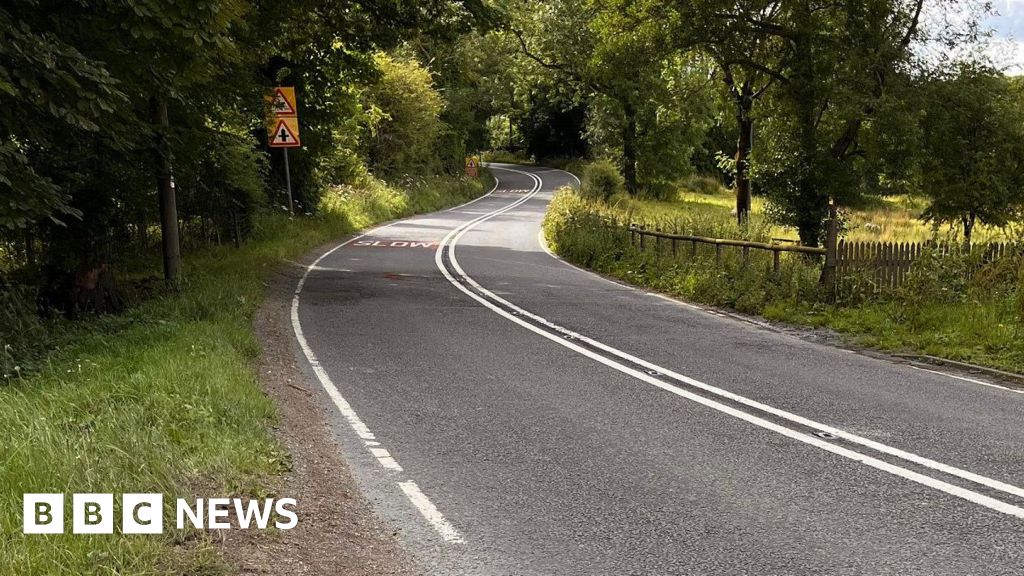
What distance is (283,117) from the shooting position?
22.0m

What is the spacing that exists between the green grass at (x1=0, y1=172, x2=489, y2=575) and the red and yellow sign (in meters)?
10.3

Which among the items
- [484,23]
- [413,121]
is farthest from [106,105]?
[413,121]

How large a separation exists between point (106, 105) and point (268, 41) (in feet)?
30.5

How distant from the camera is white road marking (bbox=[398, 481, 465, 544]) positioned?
5.06 meters

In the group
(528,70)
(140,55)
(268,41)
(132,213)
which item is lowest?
(132,213)

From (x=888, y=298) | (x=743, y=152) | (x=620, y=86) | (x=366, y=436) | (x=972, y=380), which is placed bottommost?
(x=972, y=380)

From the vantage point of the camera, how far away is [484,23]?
1814cm

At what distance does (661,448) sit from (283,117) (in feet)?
58.6

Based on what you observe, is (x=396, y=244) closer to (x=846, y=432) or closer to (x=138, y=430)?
(x=846, y=432)

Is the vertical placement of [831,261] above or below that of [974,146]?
below

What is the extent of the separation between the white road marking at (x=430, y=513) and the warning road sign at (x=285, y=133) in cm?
1817

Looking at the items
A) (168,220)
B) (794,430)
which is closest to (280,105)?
(168,220)

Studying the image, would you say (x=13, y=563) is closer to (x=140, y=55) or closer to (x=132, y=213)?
(x=140, y=55)

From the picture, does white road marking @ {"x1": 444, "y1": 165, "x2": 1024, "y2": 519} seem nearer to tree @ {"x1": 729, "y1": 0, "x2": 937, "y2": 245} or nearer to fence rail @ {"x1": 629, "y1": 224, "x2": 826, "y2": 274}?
fence rail @ {"x1": 629, "y1": 224, "x2": 826, "y2": 274}
